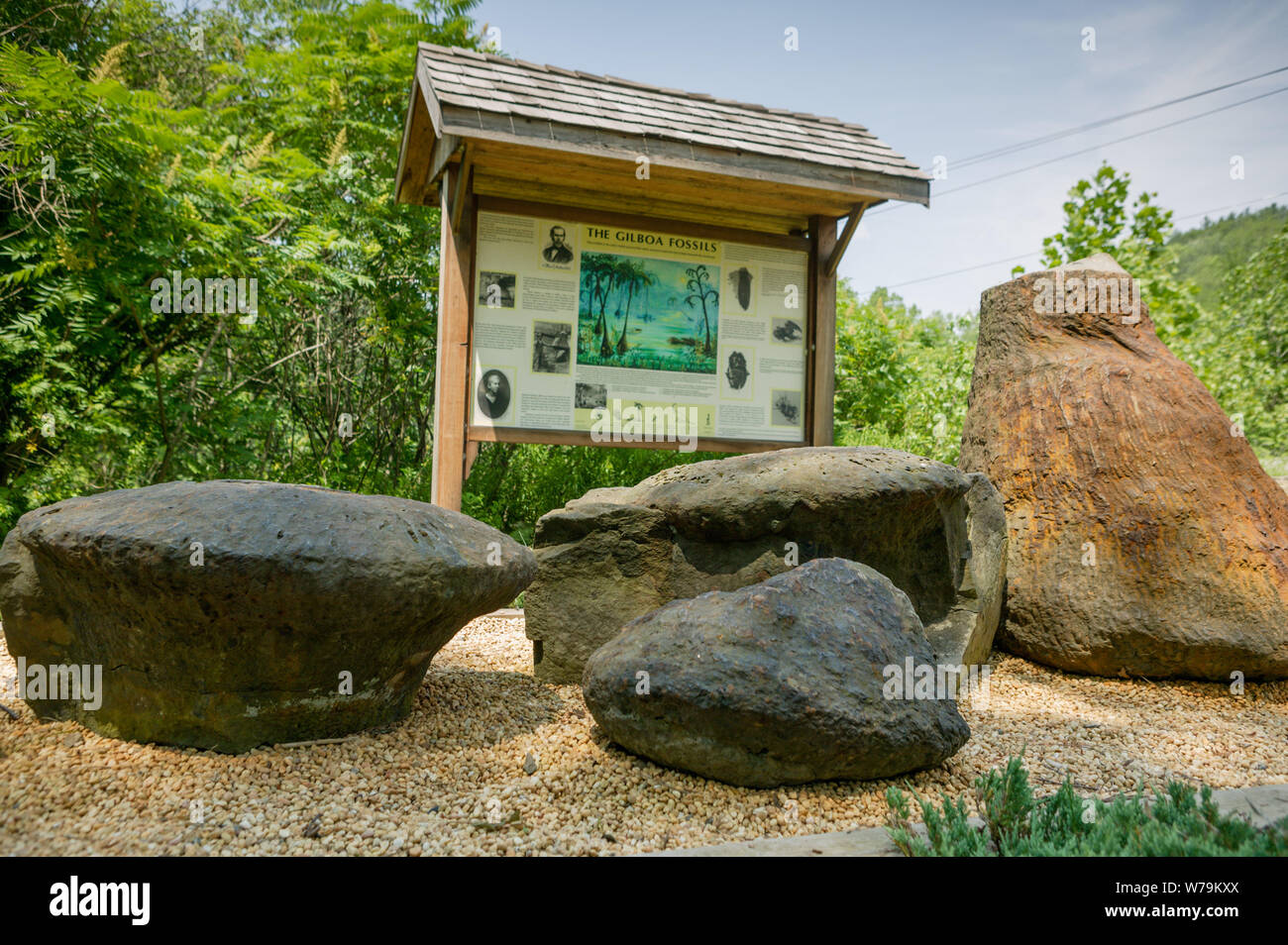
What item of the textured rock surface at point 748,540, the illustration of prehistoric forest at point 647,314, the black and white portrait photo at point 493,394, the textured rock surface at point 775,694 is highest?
the illustration of prehistoric forest at point 647,314

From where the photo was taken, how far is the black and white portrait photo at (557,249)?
608 cm

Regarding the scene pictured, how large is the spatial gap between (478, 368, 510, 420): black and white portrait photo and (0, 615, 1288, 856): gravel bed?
90.1 inches

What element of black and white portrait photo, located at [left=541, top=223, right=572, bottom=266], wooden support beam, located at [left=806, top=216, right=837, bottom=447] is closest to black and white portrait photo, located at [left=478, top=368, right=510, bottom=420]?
black and white portrait photo, located at [left=541, top=223, right=572, bottom=266]

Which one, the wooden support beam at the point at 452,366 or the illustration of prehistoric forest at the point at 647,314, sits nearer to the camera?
the wooden support beam at the point at 452,366

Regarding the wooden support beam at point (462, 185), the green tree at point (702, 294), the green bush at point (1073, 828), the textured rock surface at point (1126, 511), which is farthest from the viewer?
the green tree at point (702, 294)

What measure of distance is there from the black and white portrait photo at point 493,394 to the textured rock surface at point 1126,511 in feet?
11.4

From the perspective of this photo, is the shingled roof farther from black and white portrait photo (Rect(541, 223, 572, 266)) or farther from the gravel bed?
the gravel bed

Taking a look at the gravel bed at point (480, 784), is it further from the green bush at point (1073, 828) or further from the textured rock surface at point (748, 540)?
the textured rock surface at point (748, 540)

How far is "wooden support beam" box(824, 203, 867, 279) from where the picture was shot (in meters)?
6.55

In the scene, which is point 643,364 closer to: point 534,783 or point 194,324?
point 534,783

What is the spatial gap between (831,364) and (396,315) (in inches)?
186

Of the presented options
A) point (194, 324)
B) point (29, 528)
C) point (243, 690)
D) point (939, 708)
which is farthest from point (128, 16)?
point (939, 708)

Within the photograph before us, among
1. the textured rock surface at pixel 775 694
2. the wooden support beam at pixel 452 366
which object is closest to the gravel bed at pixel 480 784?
the textured rock surface at pixel 775 694

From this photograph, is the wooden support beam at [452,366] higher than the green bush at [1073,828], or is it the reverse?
the wooden support beam at [452,366]
